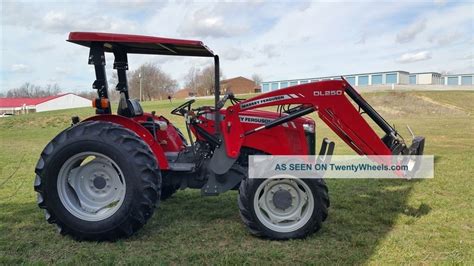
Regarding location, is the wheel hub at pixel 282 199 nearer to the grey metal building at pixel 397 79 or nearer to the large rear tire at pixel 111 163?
the large rear tire at pixel 111 163

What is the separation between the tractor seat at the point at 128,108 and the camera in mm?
5156

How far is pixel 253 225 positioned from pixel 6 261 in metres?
2.43

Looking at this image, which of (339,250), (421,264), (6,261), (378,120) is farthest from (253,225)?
(6,261)

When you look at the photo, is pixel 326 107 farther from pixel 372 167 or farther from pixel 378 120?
pixel 372 167

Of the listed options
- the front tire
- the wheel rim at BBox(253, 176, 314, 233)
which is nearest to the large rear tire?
the front tire

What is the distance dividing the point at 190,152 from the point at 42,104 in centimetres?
8289

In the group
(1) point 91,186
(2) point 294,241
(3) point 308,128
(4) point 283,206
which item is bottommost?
(2) point 294,241

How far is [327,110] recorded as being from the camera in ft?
15.4

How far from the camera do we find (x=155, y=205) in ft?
14.6

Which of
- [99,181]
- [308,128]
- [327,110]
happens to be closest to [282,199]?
[308,128]

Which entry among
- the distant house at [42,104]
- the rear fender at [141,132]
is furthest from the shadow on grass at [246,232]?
the distant house at [42,104]

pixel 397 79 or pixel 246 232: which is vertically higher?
pixel 397 79

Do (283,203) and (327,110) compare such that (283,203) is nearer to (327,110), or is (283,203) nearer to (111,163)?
(327,110)

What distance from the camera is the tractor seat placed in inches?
203
